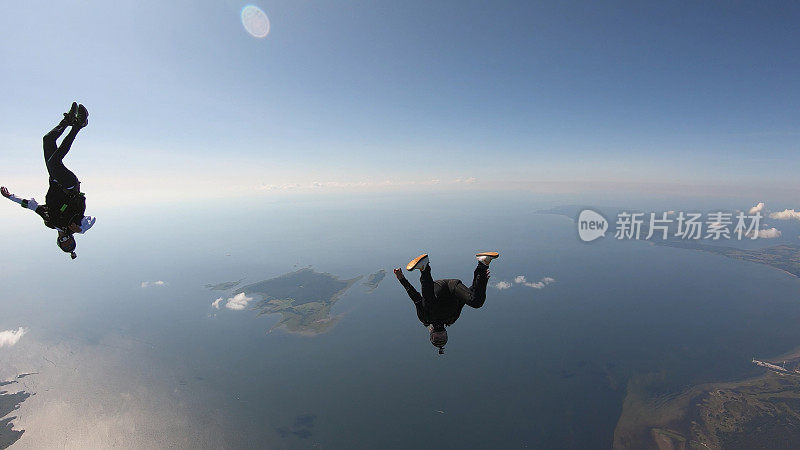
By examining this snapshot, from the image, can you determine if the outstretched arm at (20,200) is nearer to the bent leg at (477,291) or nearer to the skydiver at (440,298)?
A: the skydiver at (440,298)

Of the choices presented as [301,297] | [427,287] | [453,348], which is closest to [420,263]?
[427,287]

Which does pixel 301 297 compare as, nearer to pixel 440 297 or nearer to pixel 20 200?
pixel 20 200

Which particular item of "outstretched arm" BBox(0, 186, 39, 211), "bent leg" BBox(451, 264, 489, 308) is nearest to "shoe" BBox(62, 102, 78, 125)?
"outstretched arm" BBox(0, 186, 39, 211)

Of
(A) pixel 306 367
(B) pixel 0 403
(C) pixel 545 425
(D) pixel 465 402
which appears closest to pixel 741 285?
(C) pixel 545 425

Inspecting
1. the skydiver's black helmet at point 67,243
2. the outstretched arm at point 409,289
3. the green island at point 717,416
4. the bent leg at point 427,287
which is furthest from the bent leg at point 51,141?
the green island at point 717,416

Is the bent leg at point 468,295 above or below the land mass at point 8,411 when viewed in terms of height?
above

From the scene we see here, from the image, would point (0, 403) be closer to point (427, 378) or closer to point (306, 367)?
point (306, 367)

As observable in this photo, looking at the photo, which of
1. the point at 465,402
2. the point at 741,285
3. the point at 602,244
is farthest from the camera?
the point at 602,244
